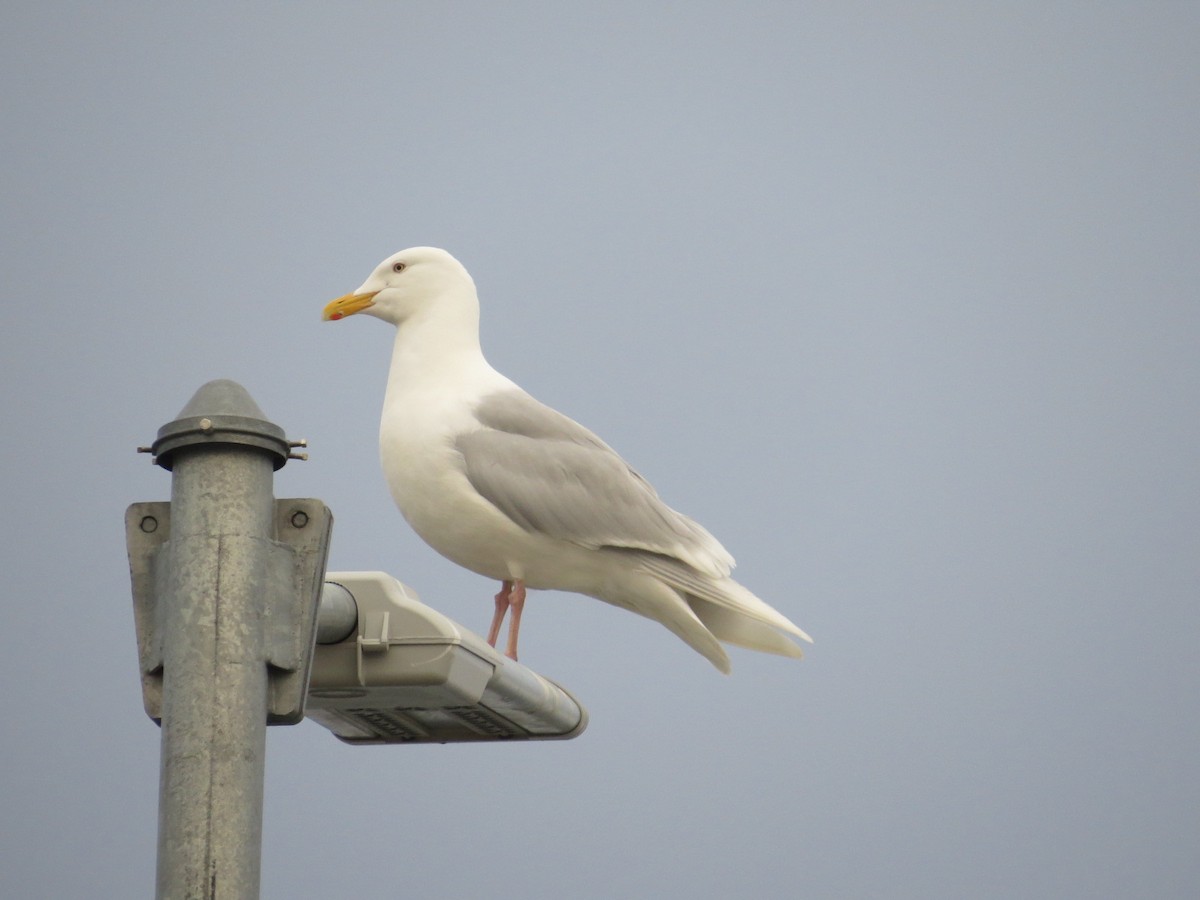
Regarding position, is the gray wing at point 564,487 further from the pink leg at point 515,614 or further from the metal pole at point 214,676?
the metal pole at point 214,676

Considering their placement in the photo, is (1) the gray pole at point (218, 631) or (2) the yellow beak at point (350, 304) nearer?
(1) the gray pole at point (218, 631)

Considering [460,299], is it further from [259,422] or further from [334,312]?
[259,422]

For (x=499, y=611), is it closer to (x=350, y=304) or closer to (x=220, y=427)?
(x=350, y=304)

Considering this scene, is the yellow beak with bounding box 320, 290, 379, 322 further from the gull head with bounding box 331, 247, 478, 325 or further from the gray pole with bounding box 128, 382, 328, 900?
the gray pole with bounding box 128, 382, 328, 900

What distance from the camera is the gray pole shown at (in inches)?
99.9

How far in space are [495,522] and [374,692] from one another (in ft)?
12.6

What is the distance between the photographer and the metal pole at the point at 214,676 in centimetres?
251

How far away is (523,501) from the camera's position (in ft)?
25.3

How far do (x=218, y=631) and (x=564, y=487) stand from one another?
5.30 m

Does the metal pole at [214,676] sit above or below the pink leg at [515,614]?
below

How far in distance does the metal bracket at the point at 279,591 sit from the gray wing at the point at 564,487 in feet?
15.8

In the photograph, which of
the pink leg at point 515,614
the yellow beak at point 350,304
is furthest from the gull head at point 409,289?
the pink leg at point 515,614

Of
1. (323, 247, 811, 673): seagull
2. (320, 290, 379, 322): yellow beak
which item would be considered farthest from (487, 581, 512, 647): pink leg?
(320, 290, 379, 322): yellow beak

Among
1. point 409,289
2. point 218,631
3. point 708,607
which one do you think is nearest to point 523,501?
point 708,607
